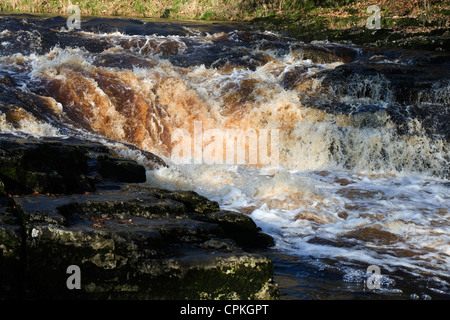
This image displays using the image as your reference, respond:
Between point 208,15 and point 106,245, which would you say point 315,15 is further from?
point 106,245

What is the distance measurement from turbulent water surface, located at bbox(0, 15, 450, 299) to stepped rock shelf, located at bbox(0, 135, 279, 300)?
2.18 feet

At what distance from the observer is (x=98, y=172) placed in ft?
19.9

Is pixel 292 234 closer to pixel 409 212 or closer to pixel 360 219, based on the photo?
pixel 360 219

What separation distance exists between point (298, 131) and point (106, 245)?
23.7ft

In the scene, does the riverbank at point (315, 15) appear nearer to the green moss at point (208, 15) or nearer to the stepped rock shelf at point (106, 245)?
the green moss at point (208, 15)

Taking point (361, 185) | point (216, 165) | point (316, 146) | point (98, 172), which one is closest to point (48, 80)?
point (216, 165)

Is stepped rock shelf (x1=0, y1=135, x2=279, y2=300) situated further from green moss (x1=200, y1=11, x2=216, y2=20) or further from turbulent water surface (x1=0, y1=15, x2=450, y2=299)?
green moss (x1=200, y1=11, x2=216, y2=20)

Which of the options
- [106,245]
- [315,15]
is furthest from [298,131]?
[315,15]

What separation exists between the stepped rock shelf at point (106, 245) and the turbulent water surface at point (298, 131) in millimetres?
663

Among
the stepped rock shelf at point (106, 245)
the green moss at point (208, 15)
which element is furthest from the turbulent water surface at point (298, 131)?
the green moss at point (208, 15)

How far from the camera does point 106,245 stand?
3.69m

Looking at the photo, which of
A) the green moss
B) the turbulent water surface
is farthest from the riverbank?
the turbulent water surface

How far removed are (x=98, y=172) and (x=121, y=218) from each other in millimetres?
1695

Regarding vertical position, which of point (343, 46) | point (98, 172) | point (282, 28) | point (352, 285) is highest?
point (282, 28)
